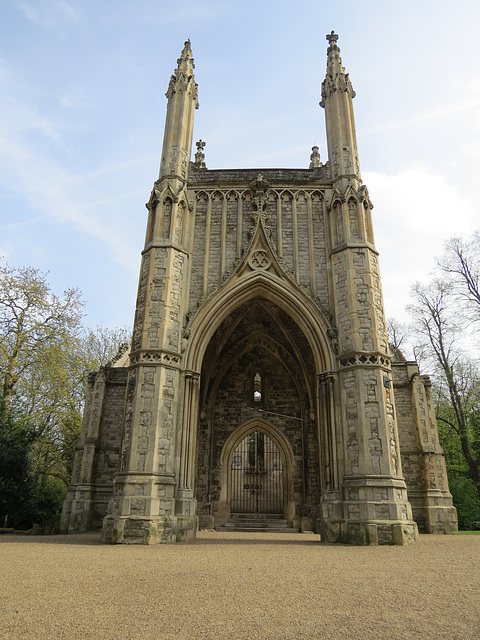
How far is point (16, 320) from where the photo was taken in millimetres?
18234

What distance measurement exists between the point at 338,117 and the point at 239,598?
13.8m

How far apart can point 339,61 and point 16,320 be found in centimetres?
1531

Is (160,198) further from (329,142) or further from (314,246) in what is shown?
(329,142)

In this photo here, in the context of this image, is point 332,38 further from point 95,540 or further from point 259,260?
point 95,540

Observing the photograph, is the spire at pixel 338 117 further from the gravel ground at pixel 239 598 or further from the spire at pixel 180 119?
the gravel ground at pixel 239 598

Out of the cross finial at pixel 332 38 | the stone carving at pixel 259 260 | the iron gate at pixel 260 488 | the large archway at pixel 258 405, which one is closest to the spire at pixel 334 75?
the cross finial at pixel 332 38

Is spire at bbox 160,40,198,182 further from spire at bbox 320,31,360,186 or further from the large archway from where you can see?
the large archway

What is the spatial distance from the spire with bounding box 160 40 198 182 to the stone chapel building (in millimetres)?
52

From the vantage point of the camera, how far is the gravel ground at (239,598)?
3.14 metres

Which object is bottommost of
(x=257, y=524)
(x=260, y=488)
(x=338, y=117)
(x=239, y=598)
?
(x=239, y=598)

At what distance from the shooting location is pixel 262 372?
1773 centimetres

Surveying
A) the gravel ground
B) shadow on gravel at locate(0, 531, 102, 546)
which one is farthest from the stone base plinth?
shadow on gravel at locate(0, 531, 102, 546)

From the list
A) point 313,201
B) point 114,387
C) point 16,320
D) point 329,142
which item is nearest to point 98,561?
point 114,387

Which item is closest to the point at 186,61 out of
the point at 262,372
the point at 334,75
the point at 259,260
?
the point at 334,75
